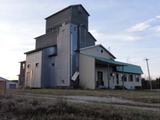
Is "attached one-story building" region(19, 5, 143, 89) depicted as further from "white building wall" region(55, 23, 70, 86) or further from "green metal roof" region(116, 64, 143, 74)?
"green metal roof" region(116, 64, 143, 74)

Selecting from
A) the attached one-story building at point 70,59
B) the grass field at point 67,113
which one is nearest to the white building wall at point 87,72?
the attached one-story building at point 70,59

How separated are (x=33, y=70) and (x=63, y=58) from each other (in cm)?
612

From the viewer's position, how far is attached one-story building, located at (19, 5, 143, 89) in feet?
118

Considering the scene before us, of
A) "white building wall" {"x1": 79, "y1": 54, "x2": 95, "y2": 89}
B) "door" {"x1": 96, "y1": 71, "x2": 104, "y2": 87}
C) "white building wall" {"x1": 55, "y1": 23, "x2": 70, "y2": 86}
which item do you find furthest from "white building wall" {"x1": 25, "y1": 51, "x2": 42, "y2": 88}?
"door" {"x1": 96, "y1": 71, "x2": 104, "y2": 87}

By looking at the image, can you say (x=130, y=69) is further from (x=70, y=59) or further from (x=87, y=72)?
(x=70, y=59)

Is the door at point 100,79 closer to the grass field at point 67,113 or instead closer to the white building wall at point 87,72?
the white building wall at point 87,72

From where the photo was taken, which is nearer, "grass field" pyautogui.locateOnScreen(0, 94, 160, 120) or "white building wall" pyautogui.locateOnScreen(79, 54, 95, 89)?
"grass field" pyautogui.locateOnScreen(0, 94, 160, 120)

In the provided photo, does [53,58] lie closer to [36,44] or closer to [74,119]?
[36,44]

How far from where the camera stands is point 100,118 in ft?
27.1

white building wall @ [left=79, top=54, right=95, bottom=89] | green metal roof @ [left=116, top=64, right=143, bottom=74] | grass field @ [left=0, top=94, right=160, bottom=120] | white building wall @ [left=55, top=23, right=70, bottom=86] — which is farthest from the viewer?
green metal roof @ [left=116, top=64, right=143, bottom=74]

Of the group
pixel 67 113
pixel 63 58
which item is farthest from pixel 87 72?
pixel 67 113

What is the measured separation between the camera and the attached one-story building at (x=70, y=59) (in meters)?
36.0

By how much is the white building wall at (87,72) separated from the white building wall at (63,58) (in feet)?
6.11

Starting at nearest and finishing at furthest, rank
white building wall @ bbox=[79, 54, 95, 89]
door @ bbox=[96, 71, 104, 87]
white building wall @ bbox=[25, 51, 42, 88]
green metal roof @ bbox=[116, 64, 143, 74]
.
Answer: white building wall @ bbox=[79, 54, 95, 89], door @ bbox=[96, 71, 104, 87], white building wall @ bbox=[25, 51, 42, 88], green metal roof @ bbox=[116, 64, 143, 74]
